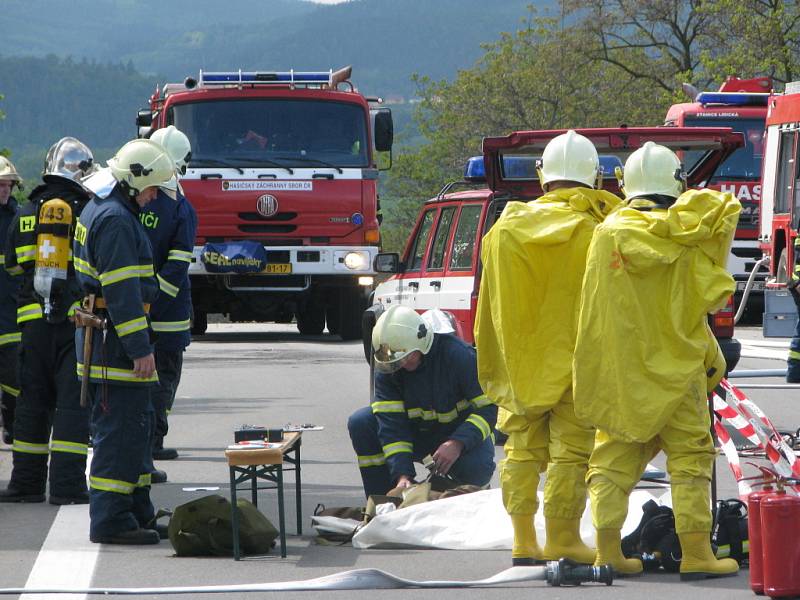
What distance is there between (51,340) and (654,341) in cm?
388

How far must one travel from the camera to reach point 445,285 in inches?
461

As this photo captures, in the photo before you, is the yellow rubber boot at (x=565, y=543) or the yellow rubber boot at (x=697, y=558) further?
the yellow rubber boot at (x=565, y=543)

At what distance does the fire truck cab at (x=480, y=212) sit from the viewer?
10281 mm

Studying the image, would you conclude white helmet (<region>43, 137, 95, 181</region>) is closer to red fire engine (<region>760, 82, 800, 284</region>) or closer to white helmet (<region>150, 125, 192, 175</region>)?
white helmet (<region>150, 125, 192, 175</region>)

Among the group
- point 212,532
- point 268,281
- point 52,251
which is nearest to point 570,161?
point 212,532

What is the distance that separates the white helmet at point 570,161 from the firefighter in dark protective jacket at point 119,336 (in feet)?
6.68

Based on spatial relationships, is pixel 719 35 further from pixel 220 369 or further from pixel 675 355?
pixel 675 355

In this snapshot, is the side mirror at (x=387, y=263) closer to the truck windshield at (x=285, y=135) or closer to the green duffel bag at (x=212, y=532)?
the green duffel bag at (x=212, y=532)

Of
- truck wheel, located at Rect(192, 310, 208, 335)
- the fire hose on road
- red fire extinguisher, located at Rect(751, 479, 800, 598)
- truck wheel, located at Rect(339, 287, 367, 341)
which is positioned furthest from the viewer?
truck wheel, located at Rect(192, 310, 208, 335)

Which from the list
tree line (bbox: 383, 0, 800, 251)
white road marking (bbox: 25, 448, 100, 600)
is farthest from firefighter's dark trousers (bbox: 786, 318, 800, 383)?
tree line (bbox: 383, 0, 800, 251)

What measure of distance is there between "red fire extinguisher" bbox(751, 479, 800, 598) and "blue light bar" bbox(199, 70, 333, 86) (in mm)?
14775

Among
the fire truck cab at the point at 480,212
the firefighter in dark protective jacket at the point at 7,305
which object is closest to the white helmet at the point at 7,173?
the firefighter in dark protective jacket at the point at 7,305

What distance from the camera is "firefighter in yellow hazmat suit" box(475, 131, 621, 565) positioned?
6.62 metres

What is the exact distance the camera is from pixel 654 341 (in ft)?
20.7
